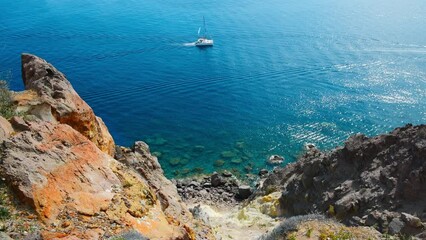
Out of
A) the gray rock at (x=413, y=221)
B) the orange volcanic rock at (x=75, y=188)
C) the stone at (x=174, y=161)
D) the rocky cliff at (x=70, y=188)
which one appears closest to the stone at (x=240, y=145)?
the stone at (x=174, y=161)

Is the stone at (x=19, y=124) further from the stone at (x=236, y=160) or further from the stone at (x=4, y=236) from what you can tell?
the stone at (x=236, y=160)

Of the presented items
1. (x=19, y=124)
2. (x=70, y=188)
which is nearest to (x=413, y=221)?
(x=70, y=188)

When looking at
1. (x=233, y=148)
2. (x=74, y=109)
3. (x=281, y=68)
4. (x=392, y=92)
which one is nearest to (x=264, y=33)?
(x=281, y=68)

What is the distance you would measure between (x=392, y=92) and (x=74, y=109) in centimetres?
5984

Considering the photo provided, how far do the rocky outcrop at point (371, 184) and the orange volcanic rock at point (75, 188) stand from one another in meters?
12.4

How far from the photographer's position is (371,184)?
30016mm

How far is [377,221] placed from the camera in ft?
84.9

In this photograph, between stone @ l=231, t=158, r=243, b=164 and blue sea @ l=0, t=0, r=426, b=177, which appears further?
blue sea @ l=0, t=0, r=426, b=177

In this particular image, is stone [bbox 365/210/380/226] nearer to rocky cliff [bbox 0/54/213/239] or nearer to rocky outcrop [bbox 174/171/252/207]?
rocky cliff [bbox 0/54/213/239]

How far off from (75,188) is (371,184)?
21049mm

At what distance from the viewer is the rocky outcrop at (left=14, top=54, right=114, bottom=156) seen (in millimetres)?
24956

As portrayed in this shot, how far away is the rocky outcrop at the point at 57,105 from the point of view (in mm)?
24956

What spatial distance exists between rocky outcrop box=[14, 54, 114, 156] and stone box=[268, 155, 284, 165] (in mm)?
27398

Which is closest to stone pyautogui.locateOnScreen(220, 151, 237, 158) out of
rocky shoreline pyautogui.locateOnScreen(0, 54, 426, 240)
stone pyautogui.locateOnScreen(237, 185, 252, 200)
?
stone pyautogui.locateOnScreen(237, 185, 252, 200)
